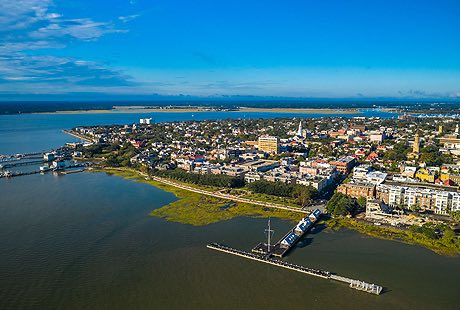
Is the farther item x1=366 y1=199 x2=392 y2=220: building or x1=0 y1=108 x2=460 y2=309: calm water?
x1=366 y1=199 x2=392 y2=220: building

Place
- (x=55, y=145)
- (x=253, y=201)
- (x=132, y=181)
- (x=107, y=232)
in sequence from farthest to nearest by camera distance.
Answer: (x=55, y=145) → (x=132, y=181) → (x=253, y=201) → (x=107, y=232)

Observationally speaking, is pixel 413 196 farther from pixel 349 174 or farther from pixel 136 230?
pixel 136 230

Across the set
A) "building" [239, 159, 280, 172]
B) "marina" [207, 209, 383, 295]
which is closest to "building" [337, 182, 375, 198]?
"marina" [207, 209, 383, 295]

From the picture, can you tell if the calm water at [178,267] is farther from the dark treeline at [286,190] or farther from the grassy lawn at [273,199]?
the dark treeline at [286,190]

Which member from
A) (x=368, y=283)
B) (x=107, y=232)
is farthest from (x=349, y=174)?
(x=107, y=232)

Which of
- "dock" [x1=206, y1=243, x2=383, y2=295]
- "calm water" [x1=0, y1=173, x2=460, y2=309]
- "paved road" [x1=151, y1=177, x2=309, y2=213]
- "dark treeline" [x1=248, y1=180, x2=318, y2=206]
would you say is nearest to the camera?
"calm water" [x1=0, y1=173, x2=460, y2=309]

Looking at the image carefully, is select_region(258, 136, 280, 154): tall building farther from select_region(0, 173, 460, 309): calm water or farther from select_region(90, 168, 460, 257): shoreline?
select_region(0, 173, 460, 309): calm water

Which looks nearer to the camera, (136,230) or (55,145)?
(136,230)
